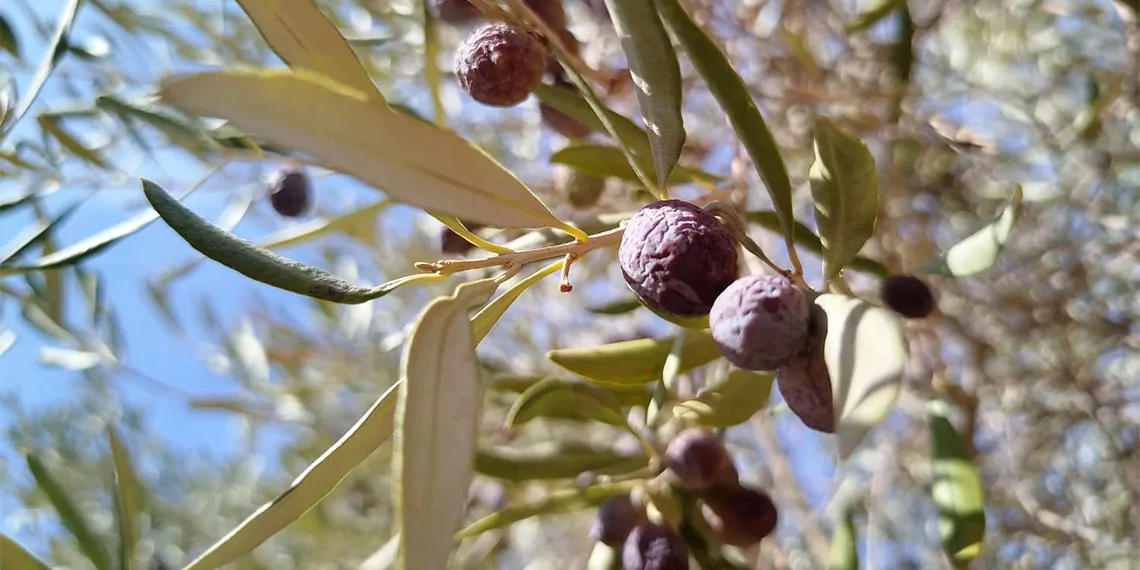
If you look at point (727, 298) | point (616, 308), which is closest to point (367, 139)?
point (727, 298)

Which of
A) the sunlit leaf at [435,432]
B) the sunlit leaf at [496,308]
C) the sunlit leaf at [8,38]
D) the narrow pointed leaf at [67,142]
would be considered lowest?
the sunlit leaf at [496,308]

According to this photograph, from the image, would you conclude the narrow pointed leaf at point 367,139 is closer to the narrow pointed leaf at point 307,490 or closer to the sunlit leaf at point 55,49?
the narrow pointed leaf at point 307,490

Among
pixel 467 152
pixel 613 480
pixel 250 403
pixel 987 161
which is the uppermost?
pixel 467 152

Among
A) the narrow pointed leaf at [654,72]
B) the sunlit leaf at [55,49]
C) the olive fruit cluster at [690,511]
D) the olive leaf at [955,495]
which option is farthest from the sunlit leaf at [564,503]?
the sunlit leaf at [55,49]

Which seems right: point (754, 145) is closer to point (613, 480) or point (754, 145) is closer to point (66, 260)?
point (613, 480)

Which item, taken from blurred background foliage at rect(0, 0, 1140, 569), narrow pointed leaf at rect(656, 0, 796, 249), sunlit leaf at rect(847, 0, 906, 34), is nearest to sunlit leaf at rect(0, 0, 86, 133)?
blurred background foliage at rect(0, 0, 1140, 569)

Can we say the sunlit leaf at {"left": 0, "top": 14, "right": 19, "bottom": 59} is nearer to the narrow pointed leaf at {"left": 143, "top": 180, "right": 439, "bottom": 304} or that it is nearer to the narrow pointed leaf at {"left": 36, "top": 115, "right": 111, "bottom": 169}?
the narrow pointed leaf at {"left": 36, "top": 115, "right": 111, "bottom": 169}

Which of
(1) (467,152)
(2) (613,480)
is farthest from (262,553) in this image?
(1) (467,152)
